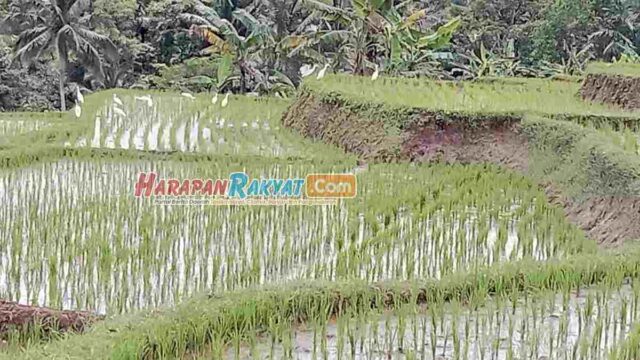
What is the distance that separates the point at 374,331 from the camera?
10.6ft

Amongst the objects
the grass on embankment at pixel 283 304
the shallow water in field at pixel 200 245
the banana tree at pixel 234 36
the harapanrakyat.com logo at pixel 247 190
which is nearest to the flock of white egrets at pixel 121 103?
the banana tree at pixel 234 36

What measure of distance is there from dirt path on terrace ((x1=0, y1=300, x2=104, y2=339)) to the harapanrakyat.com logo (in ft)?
9.39

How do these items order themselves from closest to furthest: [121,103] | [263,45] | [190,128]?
[190,128], [121,103], [263,45]

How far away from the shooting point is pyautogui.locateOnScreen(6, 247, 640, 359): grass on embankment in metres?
2.92

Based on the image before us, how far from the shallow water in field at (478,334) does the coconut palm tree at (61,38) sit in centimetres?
1571

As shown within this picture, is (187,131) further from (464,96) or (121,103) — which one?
(464,96)

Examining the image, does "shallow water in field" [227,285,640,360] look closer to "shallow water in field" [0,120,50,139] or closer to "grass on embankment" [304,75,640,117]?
"grass on embankment" [304,75,640,117]

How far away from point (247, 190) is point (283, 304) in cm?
347

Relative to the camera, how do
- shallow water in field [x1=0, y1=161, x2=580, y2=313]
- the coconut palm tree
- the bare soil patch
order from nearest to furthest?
shallow water in field [x1=0, y1=161, x2=580, y2=313]
the bare soil patch
the coconut palm tree

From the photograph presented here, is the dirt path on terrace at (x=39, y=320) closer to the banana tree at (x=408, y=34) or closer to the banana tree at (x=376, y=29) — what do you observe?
the banana tree at (x=376, y=29)

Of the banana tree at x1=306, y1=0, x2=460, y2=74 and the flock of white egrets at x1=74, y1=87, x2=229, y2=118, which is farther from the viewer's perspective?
the banana tree at x1=306, y1=0, x2=460, y2=74

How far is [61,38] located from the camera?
58.8ft

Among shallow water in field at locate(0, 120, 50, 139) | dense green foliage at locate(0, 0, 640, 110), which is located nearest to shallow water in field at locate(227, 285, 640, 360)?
shallow water in field at locate(0, 120, 50, 139)

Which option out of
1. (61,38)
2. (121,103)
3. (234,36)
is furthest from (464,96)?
(61,38)
